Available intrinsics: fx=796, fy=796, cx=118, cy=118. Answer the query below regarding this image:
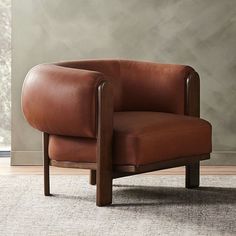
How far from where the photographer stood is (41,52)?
16.7 ft

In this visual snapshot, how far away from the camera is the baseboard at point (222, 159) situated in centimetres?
516

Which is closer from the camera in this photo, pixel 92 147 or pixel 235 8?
pixel 92 147

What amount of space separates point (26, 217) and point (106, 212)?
39 cm

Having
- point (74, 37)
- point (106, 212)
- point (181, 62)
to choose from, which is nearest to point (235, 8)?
point (181, 62)

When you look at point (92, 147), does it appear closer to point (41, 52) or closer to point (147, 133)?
point (147, 133)

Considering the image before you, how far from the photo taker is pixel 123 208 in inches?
155

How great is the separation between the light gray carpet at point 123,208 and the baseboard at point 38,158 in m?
0.44

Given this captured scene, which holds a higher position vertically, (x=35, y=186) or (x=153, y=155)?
(x=153, y=155)

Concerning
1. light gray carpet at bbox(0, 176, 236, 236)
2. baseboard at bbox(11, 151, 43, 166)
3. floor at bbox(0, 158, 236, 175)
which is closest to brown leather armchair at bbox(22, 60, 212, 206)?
light gray carpet at bbox(0, 176, 236, 236)

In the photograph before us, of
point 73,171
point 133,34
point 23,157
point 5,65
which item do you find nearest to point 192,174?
Answer: point 73,171

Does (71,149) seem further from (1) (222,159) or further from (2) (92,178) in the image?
(1) (222,159)

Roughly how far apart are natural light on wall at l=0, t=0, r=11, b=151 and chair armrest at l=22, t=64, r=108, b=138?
45.3 inches

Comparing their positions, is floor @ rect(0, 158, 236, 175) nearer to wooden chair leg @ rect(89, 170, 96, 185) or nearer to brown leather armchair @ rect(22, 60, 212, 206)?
wooden chair leg @ rect(89, 170, 96, 185)

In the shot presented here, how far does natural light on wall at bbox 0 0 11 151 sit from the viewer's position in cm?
526
